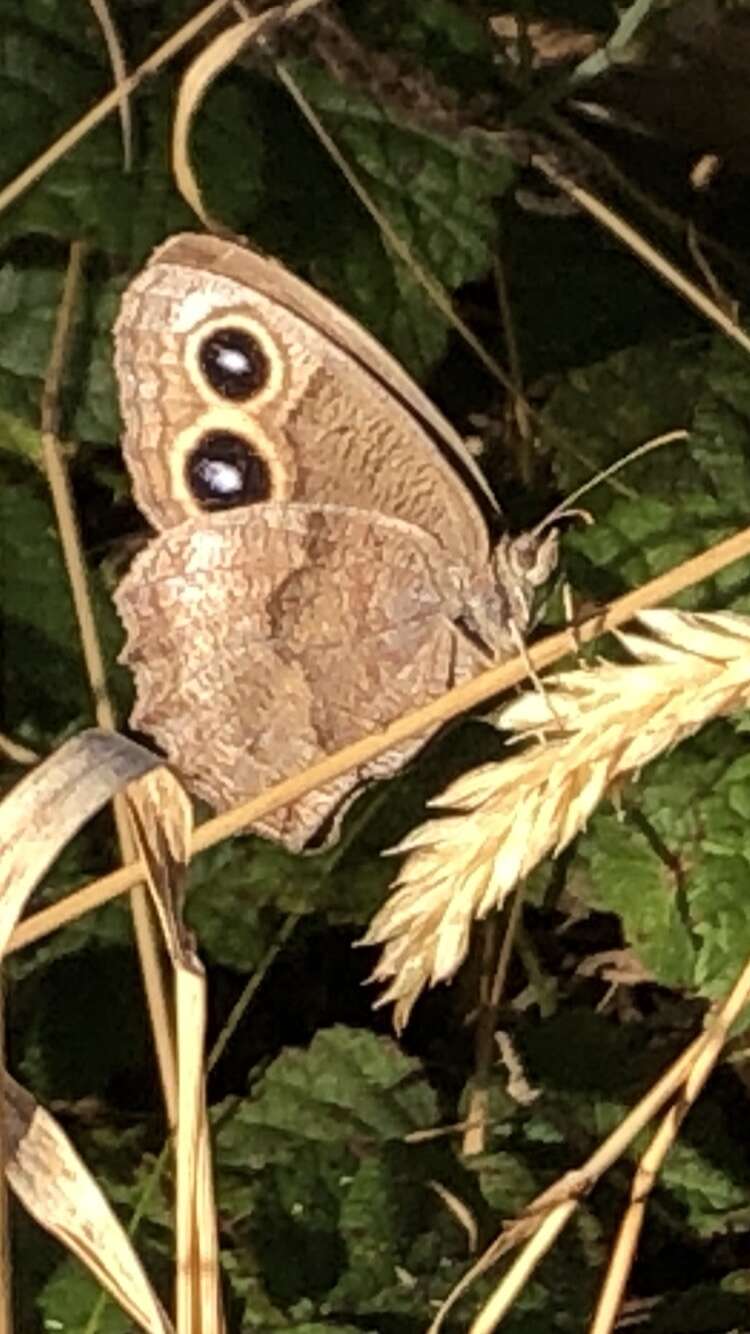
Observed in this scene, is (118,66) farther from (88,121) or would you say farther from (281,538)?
(281,538)

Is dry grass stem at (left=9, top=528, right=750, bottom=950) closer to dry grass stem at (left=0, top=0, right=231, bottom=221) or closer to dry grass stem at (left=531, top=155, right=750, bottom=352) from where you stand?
dry grass stem at (left=531, top=155, right=750, bottom=352)

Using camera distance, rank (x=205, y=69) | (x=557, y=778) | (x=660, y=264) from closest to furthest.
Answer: (x=557, y=778) < (x=205, y=69) < (x=660, y=264)

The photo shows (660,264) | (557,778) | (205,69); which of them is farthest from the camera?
(660,264)

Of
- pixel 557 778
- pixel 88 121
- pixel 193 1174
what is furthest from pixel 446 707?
pixel 88 121

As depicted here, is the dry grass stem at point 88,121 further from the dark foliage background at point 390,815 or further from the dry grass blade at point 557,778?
the dry grass blade at point 557,778

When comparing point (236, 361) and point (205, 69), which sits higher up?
point (205, 69)

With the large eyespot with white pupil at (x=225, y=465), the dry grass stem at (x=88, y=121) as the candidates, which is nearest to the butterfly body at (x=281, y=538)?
the large eyespot with white pupil at (x=225, y=465)

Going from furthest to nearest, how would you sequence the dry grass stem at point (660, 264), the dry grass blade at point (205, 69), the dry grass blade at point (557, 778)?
the dry grass stem at point (660, 264)
the dry grass blade at point (205, 69)
the dry grass blade at point (557, 778)

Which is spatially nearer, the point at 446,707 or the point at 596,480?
the point at 446,707
